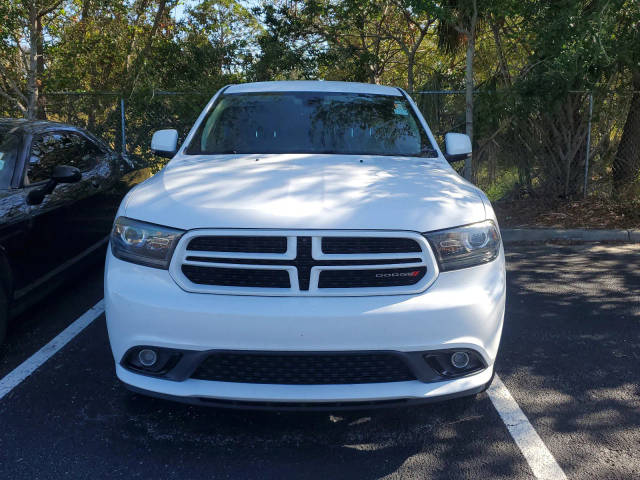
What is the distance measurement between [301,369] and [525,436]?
126cm

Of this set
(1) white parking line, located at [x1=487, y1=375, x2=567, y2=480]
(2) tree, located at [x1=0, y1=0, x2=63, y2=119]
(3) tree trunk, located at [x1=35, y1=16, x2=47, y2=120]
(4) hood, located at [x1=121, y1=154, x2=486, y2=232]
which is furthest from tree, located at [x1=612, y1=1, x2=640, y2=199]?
(3) tree trunk, located at [x1=35, y1=16, x2=47, y2=120]

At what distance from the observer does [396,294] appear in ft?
8.86

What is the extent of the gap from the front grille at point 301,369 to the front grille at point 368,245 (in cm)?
47

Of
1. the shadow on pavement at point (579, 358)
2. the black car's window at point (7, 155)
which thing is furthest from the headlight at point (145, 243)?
the shadow on pavement at point (579, 358)

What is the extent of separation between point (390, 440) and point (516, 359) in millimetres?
1397

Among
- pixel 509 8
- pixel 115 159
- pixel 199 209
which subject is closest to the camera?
pixel 199 209

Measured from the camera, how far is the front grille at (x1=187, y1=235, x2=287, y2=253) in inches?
108

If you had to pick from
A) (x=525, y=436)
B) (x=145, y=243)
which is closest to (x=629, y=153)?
(x=525, y=436)

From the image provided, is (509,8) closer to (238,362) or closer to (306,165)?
(306,165)

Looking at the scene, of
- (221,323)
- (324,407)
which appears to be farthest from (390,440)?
(221,323)

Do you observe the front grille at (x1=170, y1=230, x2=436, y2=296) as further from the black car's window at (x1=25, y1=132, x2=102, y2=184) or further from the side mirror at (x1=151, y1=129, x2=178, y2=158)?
the black car's window at (x1=25, y1=132, x2=102, y2=184)

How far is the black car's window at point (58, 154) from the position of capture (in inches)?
179

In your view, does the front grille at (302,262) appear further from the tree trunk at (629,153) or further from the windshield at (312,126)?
the tree trunk at (629,153)

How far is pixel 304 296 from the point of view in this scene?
268 cm
